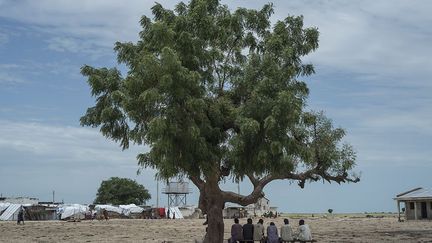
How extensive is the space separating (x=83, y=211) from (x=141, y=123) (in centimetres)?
6846

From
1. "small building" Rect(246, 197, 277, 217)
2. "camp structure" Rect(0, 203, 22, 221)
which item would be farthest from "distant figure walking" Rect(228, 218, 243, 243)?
"small building" Rect(246, 197, 277, 217)

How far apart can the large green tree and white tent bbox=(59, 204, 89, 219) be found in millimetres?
62811

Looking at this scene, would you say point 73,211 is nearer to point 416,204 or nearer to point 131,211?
point 131,211

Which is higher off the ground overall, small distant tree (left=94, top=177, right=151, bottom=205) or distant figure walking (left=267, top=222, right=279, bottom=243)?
small distant tree (left=94, top=177, right=151, bottom=205)

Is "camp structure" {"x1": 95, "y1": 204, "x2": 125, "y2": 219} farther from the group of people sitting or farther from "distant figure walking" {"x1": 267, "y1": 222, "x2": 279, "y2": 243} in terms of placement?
"distant figure walking" {"x1": 267, "y1": 222, "x2": 279, "y2": 243}

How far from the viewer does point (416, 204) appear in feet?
202

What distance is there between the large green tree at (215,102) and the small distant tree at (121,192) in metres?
102

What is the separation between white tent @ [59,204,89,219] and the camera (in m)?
83.3

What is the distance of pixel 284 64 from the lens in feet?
69.9

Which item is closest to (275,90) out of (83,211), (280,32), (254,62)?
(254,62)

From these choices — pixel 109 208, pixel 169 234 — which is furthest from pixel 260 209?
pixel 169 234

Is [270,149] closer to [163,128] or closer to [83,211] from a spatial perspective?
[163,128]

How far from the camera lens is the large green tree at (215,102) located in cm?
1839

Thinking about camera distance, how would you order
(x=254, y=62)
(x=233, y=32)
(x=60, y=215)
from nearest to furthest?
1. (x=254, y=62)
2. (x=233, y=32)
3. (x=60, y=215)
